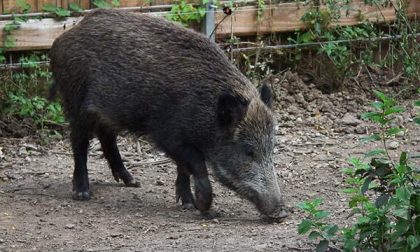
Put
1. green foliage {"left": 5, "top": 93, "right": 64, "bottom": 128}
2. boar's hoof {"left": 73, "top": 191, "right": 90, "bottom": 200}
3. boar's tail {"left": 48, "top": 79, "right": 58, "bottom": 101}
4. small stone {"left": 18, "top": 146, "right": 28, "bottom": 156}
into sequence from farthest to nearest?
green foliage {"left": 5, "top": 93, "right": 64, "bottom": 128} → small stone {"left": 18, "top": 146, "right": 28, "bottom": 156} → boar's tail {"left": 48, "top": 79, "right": 58, "bottom": 101} → boar's hoof {"left": 73, "top": 191, "right": 90, "bottom": 200}

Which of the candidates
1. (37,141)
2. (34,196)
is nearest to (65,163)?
(37,141)

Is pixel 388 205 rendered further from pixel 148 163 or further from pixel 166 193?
pixel 148 163

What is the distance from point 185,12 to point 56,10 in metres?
1.21

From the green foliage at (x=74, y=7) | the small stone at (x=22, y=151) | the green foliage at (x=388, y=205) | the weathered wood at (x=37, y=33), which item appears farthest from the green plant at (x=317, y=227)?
the green foliage at (x=74, y=7)

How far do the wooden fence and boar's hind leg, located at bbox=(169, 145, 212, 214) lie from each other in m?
2.46

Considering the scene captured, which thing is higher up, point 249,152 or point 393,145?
point 249,152

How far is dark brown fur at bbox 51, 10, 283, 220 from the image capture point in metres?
7.00

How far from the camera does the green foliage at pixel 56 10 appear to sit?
9.05 metres

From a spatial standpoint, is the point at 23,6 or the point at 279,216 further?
the point at 23,6

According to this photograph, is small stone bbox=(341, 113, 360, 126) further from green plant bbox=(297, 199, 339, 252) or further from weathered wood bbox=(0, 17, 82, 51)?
green plant bbox=(297, 199, 339, 252)

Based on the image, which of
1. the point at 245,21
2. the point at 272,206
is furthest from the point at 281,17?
the point at 272,206

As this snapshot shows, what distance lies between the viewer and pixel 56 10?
9070 millimetres

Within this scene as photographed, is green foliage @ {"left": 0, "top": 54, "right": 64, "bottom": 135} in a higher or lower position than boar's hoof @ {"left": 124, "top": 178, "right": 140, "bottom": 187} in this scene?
higher

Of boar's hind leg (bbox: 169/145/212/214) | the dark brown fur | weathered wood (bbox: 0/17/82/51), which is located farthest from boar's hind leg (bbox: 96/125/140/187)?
weathered wood (bbox: 0/17/82/51)
